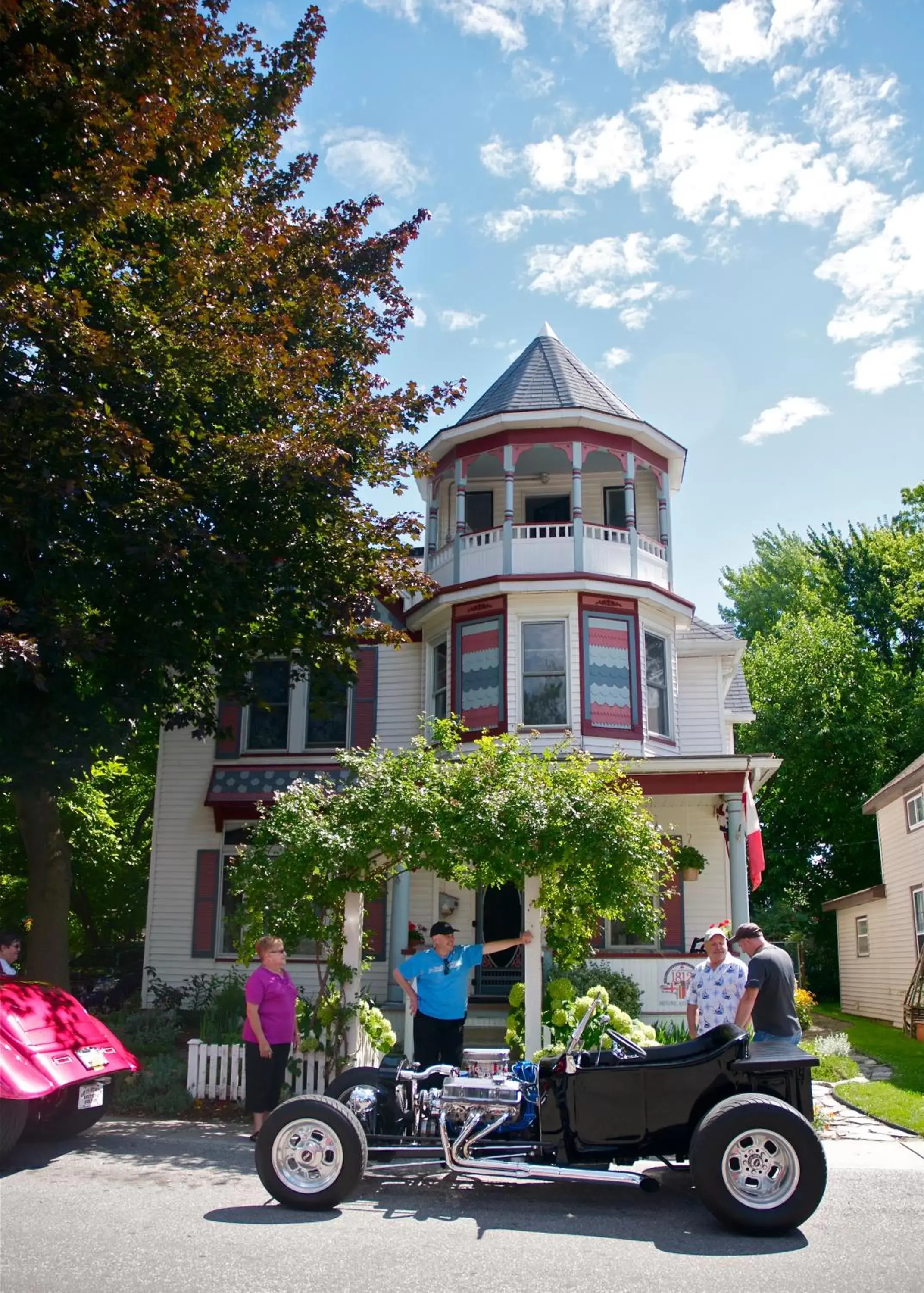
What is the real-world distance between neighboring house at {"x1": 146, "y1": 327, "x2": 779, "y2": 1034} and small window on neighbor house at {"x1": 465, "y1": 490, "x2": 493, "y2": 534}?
0.08 metres

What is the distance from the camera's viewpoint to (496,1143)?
6.90 meters

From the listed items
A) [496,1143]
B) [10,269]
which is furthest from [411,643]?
[496,1143]

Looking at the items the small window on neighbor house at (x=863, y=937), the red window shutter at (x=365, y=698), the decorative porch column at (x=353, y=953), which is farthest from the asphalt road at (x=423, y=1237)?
the small window on neighbor house at (x=863, y=937)

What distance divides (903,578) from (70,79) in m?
33.8

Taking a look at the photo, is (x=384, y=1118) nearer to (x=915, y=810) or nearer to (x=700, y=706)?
(x=700, y=706)

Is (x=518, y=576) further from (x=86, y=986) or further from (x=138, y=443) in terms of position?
(x=86, y=986)

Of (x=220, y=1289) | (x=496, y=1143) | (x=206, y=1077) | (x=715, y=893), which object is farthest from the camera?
(x=715, y=893)

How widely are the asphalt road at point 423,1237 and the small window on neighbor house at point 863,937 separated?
19.9 m

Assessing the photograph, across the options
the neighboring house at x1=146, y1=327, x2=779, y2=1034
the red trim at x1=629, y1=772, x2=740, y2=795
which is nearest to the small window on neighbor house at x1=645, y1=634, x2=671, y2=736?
the neighboring house at x1=146, y1=327, x2=779, y2=1034

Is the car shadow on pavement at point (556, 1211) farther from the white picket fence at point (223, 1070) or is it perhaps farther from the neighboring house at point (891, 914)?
the neighboring house at point (891, 914)

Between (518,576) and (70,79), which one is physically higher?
(70,79)

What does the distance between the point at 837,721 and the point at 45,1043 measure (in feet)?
103

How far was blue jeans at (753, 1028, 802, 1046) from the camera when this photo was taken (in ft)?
25.1

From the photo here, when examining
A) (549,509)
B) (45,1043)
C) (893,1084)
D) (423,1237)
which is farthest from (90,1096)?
(549,509)
